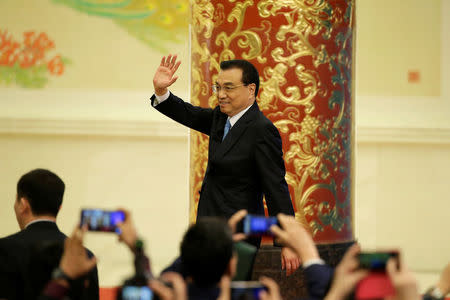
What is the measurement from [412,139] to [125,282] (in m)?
6.25

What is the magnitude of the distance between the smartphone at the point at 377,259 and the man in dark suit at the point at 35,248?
0.93 metres

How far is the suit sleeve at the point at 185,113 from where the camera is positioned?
14.4 ft

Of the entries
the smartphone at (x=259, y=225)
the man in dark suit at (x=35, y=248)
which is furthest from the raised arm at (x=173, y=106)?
the smartphone at (x=259, y=225)

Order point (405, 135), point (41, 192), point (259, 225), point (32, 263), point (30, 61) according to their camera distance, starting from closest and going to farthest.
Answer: point (259, 225), point (32, 263), point (41, 192), point (405, 135), point (30, 61)

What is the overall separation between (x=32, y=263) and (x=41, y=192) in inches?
23.3

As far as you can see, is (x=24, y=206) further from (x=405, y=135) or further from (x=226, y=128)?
(x=405, y=135)

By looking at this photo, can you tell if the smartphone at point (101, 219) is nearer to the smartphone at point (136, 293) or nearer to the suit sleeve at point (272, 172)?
the smartphone at point (136, 293)

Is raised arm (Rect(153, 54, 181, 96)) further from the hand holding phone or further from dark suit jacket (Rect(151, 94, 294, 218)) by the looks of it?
the hand holding phone

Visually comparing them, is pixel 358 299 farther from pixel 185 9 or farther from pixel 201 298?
pixel 185 9

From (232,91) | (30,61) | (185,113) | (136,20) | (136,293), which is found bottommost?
(136,293)

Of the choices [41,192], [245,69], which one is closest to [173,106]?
[245,69]

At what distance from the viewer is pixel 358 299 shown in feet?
6.73

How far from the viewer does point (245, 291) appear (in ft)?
7.39

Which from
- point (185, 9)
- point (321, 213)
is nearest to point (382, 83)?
point (185, 9)
